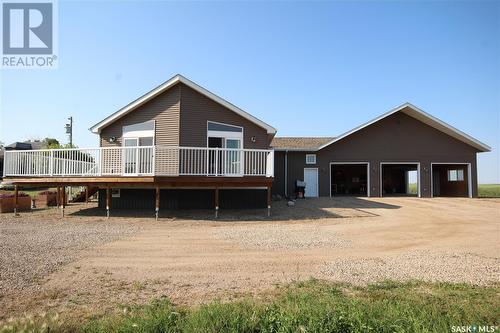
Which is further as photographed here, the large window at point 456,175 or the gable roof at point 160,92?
the large window at point 456,175

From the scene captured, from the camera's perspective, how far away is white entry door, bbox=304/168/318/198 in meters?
21.6

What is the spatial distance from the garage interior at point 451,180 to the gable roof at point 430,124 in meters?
1.85

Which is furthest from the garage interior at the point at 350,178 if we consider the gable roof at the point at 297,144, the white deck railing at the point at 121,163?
the white deck railing at the point at 121,163

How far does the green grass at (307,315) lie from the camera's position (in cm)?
364

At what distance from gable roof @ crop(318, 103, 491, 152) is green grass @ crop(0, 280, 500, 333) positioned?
1711 cm

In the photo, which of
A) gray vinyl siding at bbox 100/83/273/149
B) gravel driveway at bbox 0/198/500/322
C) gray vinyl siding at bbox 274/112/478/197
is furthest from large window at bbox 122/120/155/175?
gray vinyl siding at bbox 274/112/478/197

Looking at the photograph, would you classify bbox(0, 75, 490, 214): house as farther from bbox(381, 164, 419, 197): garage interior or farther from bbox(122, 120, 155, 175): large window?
bbox(381, 164, 419, 197): garage interior

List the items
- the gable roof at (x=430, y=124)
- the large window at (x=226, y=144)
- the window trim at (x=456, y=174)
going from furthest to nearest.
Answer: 1. the window trim at (x=456, y=174)
2. the gable roof at (x=430, y=124)
3. the large window at (x=226, y=144)

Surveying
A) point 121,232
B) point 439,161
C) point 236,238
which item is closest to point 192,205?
point 121,232

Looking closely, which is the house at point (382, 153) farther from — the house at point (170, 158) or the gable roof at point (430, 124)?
the house at point (170, 158)

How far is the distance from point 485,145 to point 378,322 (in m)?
22.7

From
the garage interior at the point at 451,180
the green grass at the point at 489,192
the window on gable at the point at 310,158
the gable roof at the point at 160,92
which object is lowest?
the green grass at the point at 489,192

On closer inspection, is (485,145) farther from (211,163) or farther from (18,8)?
(18,8)

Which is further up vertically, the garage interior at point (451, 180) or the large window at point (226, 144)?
the large window at point (226, 144)
